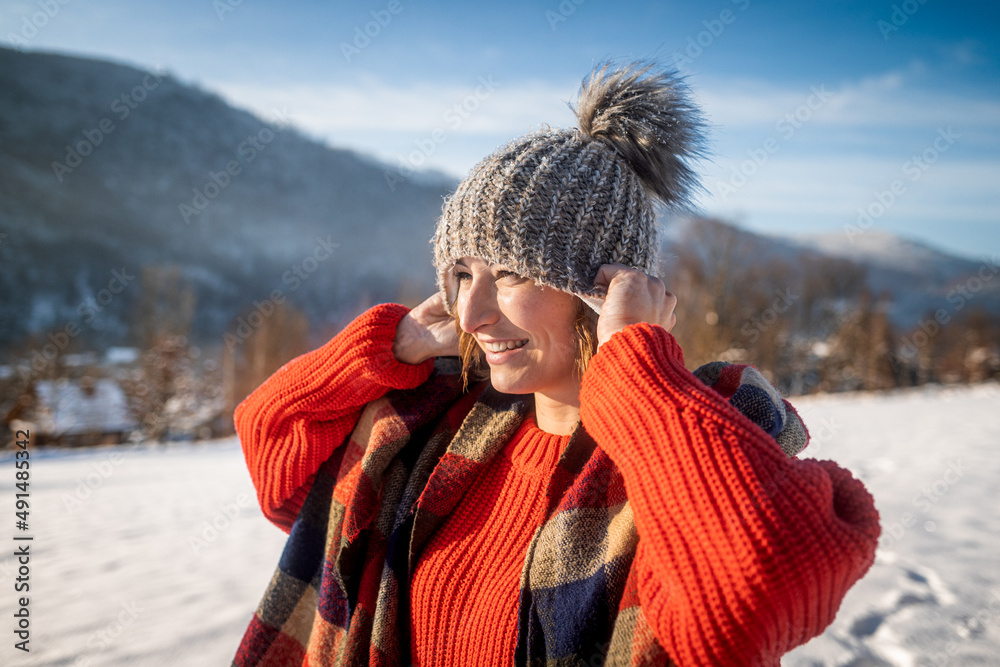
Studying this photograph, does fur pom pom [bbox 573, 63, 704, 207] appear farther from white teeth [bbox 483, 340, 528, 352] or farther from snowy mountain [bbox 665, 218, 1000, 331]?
snowy mountain [bbox 665, 218, 1000, 331]

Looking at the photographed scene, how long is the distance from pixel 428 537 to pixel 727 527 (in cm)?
88

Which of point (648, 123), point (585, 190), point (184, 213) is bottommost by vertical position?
point (184, 213)

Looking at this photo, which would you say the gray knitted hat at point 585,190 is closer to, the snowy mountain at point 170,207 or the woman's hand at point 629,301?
the woman's hand at point 629,301

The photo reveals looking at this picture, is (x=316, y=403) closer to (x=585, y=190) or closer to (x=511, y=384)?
(x=511, y=384)

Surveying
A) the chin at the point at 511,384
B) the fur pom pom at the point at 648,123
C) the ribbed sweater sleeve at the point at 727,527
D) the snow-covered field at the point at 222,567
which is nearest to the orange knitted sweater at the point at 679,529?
the ribbed sweater sleeve at the point at 727,527

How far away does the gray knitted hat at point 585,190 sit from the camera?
1476mm

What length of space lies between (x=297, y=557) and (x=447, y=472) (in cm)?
63

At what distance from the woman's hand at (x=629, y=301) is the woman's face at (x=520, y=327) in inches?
6.4

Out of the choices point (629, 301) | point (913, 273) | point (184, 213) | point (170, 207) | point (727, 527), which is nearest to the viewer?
point (727, 527)

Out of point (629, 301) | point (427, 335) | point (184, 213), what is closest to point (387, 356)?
point (427, 335)

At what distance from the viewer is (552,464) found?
151 cm

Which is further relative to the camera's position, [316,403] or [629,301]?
[316,403]

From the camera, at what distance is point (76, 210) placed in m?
56.2

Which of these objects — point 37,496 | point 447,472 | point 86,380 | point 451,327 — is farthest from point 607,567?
point 86,380
